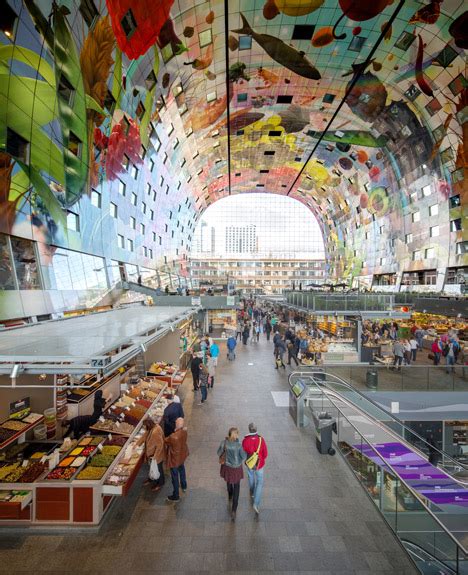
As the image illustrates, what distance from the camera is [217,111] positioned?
25281 millimetres

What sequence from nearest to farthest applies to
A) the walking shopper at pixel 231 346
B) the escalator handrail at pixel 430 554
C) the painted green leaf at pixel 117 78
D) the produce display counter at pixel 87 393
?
1. the escalator handrail at pixel 430 554
2. the produce display counter at pixel 87 393
3. the painted green leaf at pixel 117 78
4. the walking shopper at pixel 231 346

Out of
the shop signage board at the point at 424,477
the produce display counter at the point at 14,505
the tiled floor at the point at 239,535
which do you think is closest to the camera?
the tiled floor at the point at 239,535

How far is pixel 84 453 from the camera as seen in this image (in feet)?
17.0

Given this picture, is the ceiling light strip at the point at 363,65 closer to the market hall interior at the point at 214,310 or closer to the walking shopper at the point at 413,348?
the market hall interior at the point at 214,310

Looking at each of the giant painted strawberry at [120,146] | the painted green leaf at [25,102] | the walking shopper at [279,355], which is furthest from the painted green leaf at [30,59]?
the walking shopper at [279,355]

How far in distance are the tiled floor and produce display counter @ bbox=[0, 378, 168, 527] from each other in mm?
220

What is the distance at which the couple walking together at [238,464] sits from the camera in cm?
459

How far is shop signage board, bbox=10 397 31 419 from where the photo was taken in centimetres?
577

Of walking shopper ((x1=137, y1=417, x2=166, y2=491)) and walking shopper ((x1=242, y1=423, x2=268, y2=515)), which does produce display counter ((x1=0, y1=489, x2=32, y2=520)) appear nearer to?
walking shopper ((x1=137, y1=417, x2=166, y2=491))

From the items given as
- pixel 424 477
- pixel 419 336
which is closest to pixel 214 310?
pixel 419 336

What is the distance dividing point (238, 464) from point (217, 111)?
85.0 ft

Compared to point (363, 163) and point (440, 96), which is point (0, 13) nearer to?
point (440, 96)

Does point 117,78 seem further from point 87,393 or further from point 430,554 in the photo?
point 430,554

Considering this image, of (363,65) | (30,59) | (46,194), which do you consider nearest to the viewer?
(30,59)
